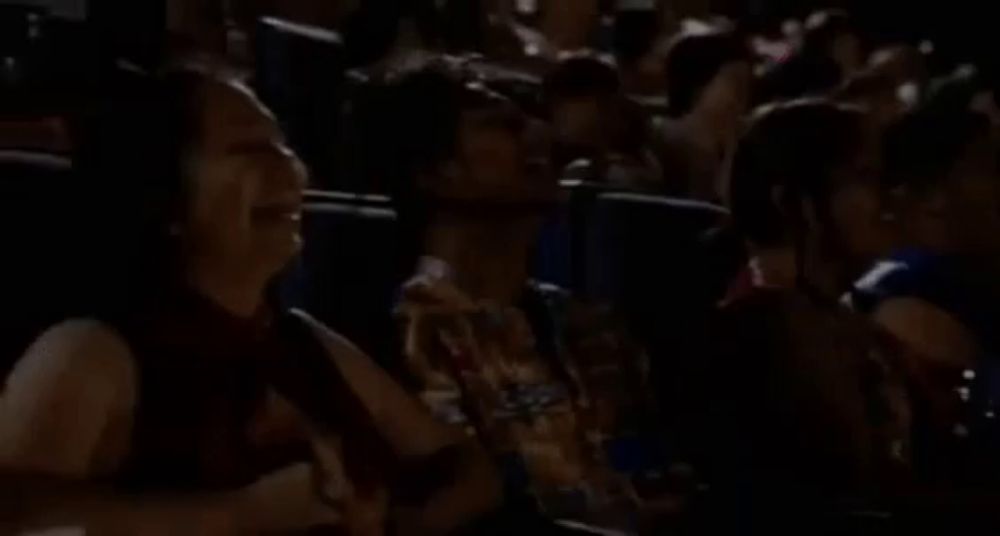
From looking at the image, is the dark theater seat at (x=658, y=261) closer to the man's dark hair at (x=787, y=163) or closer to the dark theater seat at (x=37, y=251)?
the man's dark hair at (x=787, y=163)

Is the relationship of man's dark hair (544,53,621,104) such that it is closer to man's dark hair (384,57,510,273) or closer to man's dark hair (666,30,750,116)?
man's dark hair (666,30,750,116)

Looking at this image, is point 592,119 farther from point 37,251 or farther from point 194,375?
point 194,375

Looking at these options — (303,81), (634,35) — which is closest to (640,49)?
(634,35)

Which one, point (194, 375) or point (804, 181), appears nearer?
point (194, 375)

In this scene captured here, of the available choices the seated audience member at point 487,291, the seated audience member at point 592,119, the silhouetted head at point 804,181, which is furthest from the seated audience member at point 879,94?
the seated audience member at point 487,291

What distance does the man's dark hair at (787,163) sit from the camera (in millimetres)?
2131

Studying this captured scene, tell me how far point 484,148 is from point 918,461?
0.66 meters

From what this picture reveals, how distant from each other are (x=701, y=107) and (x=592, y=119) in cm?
24

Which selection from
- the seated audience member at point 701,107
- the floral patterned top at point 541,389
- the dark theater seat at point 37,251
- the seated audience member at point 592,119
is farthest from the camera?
the seated audience member at point 701,107

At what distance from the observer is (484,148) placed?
2018 mm

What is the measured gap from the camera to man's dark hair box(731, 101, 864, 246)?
213 cm

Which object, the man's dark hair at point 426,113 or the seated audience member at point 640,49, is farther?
the seated audience member at point 640,49

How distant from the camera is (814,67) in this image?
10.2 feet

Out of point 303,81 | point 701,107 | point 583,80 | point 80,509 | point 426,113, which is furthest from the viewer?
point 701,107
